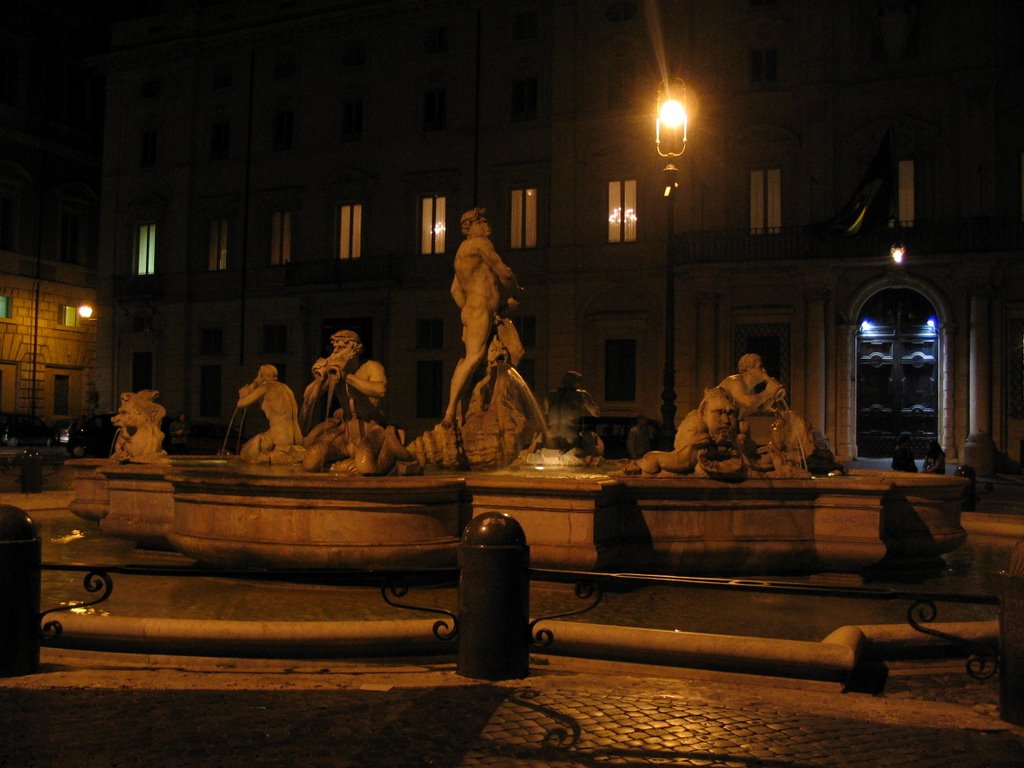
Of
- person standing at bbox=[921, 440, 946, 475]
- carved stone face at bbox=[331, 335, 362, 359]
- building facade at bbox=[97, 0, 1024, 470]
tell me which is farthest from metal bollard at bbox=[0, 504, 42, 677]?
building facade at bbox=[97, 0, 1024, 470]

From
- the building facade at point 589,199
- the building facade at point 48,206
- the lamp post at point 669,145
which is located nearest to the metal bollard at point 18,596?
the lamp post at point 669,145

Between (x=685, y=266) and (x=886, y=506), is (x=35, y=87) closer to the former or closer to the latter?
(x=685, y=266)

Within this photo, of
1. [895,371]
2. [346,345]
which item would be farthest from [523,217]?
[346,345]

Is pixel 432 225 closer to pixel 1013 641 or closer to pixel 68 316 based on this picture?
pixel 68 316

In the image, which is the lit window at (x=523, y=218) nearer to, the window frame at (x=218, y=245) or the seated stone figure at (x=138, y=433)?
the window frame at (x=218, y=245)

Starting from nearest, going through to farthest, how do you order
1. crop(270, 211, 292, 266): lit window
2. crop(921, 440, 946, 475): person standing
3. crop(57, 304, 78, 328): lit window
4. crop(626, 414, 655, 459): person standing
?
crop(921, 440, 946, 475): person standing < crop(626, 414, 655, 459): person standing < crop(270, 211, 292, 266): lit window < crop(57, 304, 78, 328): lit window

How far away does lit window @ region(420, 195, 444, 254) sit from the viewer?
3294 centimetres

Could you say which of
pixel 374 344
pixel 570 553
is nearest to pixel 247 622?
pixel 570 553

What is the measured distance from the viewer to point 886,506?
28.7 feet

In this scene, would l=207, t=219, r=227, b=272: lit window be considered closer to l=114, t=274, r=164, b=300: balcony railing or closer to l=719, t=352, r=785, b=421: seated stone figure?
l=114, t=274, r=164, b=300: balcony railing

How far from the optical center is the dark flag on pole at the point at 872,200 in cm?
2575

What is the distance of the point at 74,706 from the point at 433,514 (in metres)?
3.40

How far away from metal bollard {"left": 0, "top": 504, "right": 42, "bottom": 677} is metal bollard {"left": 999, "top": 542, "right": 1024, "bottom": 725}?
15.8 feet

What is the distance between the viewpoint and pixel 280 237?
35.6m
